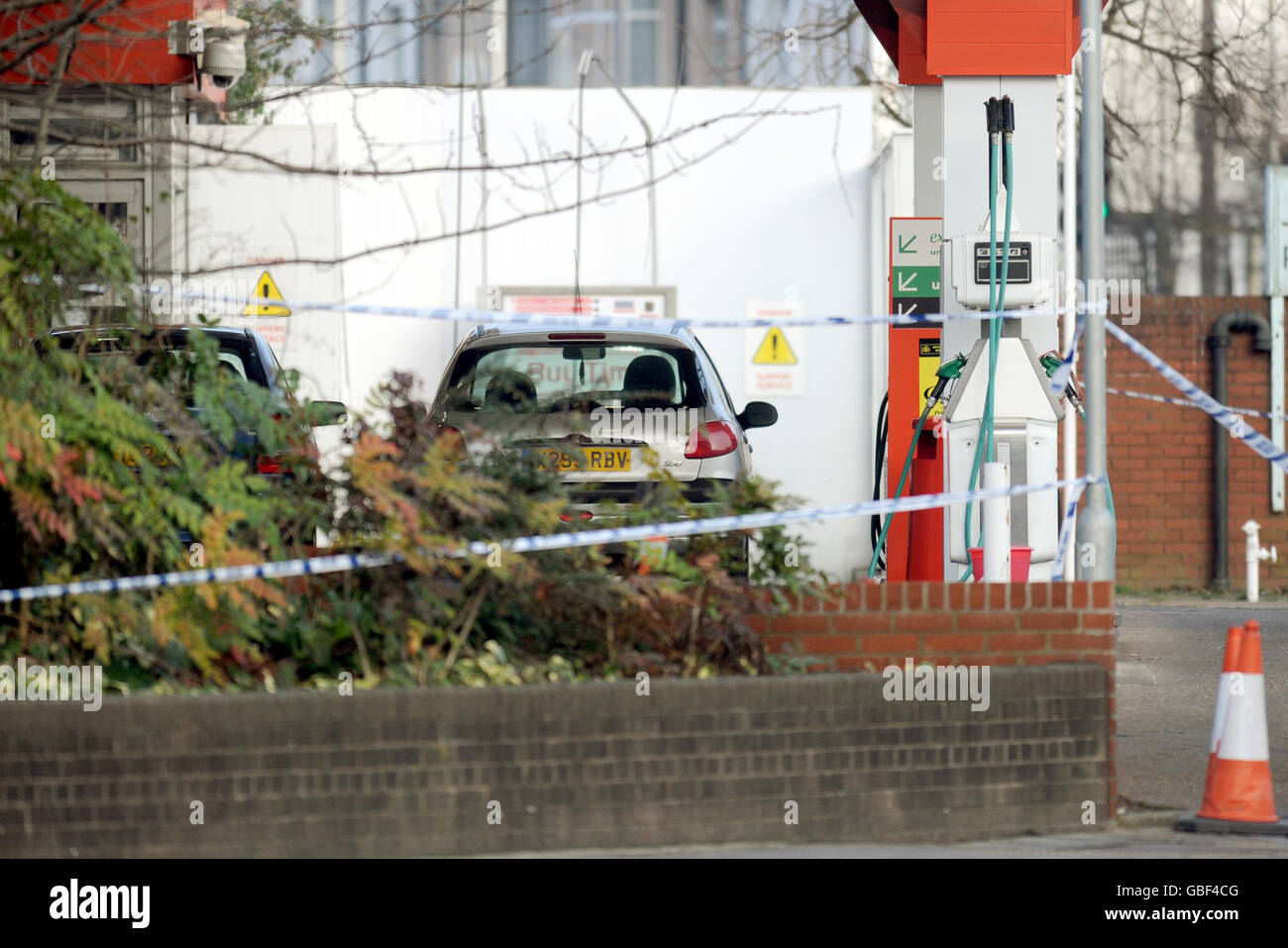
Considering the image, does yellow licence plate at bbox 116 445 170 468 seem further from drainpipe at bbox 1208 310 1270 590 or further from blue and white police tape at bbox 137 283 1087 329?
drainpipe at bbox 1208 310 1270 590

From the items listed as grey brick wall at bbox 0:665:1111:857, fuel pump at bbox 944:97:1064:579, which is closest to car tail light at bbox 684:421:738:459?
fuel pump at bbox 944:97:1064:579

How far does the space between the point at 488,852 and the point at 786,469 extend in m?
12.0

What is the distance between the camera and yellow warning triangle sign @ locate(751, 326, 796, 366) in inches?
676

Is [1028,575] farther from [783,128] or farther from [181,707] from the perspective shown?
[783,128]

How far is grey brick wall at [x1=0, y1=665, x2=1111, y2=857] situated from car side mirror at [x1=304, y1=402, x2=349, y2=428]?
4.67 ft

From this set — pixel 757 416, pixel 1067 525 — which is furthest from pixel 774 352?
pixel 1067 525

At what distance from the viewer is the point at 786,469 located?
56.5 ft

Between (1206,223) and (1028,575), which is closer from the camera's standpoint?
(1028,575)

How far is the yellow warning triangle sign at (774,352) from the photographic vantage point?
17172mm

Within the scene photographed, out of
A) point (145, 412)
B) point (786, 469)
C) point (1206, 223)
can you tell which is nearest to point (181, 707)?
point (145, 412)

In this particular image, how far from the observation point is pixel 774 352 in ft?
56.3

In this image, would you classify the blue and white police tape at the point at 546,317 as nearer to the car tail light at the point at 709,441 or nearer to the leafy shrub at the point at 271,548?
the leafy shrub at the point at 271,548
